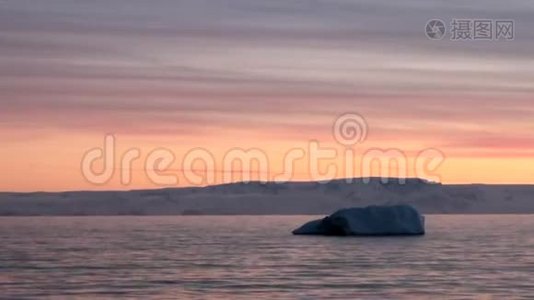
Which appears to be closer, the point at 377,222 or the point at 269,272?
the point at 269,272

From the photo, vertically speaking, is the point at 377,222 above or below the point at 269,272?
above

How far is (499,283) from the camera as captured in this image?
36188 millimetres

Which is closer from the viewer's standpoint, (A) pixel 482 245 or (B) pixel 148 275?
(B) pixel 148 275

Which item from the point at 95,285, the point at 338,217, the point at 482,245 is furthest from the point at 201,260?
the point at 338,217

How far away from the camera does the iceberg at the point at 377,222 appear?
73.1 m

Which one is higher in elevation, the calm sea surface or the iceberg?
the iceberg

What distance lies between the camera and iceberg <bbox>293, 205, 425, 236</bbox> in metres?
73.1

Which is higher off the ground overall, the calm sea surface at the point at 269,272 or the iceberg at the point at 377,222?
the iceberg at the point at 377,222

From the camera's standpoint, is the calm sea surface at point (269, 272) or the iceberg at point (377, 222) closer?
the calm sea surface at point (269, 272)

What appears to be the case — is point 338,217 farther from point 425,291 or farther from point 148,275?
point 425,291

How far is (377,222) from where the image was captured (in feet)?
248

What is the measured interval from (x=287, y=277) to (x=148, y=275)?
5013 mm

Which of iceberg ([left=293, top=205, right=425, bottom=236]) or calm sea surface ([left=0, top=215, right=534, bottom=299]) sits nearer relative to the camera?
calm sea surface ([left=0, top=215, right=534, bottom=299])

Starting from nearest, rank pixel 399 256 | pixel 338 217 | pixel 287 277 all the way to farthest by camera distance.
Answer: pixel 287 277 < pixel 399 256 < pixel 338 217
